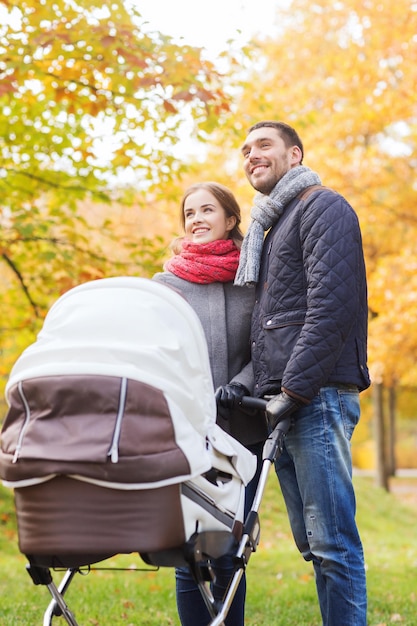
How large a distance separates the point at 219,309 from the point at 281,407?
712mm

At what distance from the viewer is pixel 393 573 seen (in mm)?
6512

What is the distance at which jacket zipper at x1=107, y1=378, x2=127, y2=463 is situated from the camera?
217 centimetres

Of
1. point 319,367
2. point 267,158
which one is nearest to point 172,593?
point 319,367

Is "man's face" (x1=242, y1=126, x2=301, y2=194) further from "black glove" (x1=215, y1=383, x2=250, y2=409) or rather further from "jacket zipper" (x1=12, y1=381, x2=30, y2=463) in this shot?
"jacket zipper" (x1=12, y1=381, x2=30, y2=463)

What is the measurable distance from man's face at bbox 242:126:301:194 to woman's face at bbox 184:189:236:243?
10.9 inches

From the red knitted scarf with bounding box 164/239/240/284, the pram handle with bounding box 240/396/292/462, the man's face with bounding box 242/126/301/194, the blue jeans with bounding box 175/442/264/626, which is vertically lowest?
the blue jeans with bounding box 175/442/264/626

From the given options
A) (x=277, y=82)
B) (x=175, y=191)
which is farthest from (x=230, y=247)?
(x=277, y=82)

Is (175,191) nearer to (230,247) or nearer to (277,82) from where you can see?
(230,247)

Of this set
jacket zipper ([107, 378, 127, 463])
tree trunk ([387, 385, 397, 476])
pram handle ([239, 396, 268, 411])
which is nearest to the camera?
jacket zipper ([107, 378, 127, 463])

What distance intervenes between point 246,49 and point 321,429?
4.00m

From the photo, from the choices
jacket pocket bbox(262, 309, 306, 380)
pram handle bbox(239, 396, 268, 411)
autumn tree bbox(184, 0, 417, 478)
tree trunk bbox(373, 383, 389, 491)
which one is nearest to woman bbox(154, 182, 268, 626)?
pram handle bbox(239, 396, 268, 411)

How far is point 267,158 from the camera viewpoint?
332 cm

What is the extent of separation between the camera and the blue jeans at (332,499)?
114 inches

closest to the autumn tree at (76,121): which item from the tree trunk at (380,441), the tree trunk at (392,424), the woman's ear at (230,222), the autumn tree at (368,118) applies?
the woman's ear at (230,222)
